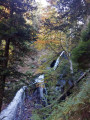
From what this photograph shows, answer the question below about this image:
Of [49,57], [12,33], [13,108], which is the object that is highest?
[49,57]

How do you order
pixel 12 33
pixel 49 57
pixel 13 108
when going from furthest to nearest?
Answer: 1. pixel 13 108
2. pixel 49 57
3. pixel 12 33

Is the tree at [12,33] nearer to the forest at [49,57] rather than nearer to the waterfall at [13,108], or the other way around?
the forest at [49,57]

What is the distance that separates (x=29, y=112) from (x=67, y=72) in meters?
4.68

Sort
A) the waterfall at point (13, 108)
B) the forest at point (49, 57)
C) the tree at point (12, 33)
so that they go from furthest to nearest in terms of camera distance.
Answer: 1. the waterfall at point (13, 108)
2. the tree at point (12, 33)
3. the forest at point (49, 57)

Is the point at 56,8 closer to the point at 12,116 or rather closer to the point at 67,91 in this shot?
the point at 67,91

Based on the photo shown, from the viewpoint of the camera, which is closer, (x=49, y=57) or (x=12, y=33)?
(x=12, y=33)

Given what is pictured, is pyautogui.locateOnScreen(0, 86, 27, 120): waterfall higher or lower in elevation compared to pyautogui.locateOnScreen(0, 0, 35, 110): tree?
lower

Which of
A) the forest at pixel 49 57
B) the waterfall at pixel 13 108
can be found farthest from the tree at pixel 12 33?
the waterfall at pixel 13 108

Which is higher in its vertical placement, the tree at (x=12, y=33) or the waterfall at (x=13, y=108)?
the tree at (x=12, y=33)

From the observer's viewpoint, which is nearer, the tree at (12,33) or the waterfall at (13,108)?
the tree at (12,33)

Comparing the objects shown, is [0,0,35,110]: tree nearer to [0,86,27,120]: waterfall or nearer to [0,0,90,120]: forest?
[0,0,90,120]: forest

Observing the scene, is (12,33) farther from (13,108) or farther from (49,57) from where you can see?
(13,108)

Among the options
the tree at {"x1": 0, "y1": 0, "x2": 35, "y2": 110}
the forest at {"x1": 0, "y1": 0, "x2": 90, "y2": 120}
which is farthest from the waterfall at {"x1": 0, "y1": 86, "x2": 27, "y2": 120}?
the tree at {"x1": 0, "y1": 0, "x2": 35, "y2": 110}

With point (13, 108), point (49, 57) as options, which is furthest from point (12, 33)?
point (13, 108)
